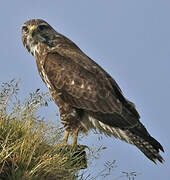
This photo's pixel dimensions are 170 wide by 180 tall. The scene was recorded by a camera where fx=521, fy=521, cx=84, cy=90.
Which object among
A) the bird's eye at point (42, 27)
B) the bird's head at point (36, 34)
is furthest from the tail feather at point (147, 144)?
the bird's eye at point (42, 27)

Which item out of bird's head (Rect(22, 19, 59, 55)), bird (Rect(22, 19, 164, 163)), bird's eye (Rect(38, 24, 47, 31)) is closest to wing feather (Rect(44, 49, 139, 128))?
bird (Rect(22, 19, 164, 163))

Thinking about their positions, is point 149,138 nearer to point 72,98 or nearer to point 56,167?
point 72,98

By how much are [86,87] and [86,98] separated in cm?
25

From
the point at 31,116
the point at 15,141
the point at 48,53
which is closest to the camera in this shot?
the point at 15,141

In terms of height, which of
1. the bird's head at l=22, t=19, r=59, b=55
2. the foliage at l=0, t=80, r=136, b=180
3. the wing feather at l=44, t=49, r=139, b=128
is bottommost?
the foliage at l=0, t=80, r=136, b=180

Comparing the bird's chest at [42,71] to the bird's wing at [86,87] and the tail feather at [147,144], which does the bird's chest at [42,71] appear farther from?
the tail feather at [147,144]

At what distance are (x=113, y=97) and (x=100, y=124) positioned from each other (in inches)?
24.2

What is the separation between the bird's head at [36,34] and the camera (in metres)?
10.8

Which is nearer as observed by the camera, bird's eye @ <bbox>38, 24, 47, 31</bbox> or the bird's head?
the bird's head

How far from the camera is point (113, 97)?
10.3 meters

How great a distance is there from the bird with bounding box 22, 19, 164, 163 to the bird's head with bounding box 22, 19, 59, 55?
22mm

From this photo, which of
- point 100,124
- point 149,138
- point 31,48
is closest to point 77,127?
point 100,124

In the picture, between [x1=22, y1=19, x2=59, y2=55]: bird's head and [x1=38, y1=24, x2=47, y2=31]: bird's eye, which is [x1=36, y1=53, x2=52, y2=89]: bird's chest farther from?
[x1=38, y1=24, x2=47, y2=31]: bird's eye

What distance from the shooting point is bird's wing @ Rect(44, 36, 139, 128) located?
1012 cm
